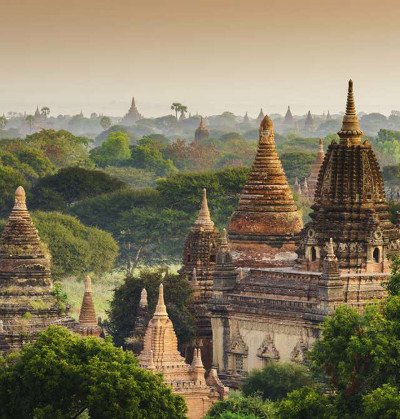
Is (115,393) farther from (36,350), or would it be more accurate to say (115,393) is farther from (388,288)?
(388,288)

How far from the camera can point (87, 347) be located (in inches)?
1793

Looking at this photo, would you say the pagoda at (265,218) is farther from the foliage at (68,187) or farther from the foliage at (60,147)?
the foliage at (60,147)

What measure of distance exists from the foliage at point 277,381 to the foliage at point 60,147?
69673 mm

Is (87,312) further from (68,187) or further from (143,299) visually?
(68,187)

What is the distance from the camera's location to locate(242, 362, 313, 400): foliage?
5278cm

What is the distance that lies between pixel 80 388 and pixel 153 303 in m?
16.7

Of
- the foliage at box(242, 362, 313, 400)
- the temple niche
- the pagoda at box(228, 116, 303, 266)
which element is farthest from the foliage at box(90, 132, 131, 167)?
the foliage at box(242, 362, 313, 400)

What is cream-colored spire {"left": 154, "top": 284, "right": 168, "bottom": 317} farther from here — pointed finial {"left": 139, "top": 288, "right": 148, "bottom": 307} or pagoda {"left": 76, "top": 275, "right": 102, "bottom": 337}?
pointed finial {"left": 139, "top": 288, "right": 148, "bottom": 307}

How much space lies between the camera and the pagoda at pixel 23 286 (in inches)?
2130

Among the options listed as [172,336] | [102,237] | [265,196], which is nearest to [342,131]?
[265,196]

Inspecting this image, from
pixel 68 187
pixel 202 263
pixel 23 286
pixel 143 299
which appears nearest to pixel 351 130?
pixel 143 299

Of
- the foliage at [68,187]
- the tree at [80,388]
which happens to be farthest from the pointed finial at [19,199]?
the foliage at [68,187]

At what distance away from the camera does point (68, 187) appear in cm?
9775

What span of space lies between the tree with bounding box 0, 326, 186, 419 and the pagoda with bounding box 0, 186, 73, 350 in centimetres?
857
